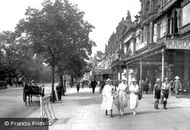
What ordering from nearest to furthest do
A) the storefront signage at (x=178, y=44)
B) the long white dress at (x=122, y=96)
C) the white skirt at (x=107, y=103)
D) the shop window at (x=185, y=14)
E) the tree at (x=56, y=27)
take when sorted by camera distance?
1. the white skirt at (x=107, y=103)
2. the long white dress at (x=122, y=96)
3. the storefront signage at (x=178, y=44)
4. the tree at (x=56, y=27)
5. the shop window at (x=185, y=14)

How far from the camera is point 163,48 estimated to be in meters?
17.9

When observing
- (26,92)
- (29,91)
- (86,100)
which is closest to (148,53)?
(86,100)

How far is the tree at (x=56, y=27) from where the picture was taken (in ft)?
59.2

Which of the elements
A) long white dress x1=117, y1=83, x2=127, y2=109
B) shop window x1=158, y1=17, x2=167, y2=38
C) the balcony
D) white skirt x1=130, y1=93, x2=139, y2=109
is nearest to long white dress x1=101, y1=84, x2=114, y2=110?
long white dress x1=117, y1=83, x2=127, y2=109

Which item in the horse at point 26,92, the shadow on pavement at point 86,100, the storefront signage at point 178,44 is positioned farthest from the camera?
the shadow on pavement at point 86,100

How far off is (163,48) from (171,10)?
8.87 m

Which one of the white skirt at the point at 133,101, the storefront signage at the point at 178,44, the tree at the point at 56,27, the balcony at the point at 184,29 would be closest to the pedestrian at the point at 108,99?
the white skirt at the point at 133,101

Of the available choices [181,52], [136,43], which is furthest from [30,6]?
[136,43]

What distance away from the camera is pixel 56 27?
1822 cm

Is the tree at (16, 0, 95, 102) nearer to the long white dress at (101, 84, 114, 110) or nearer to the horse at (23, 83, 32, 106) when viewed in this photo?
the horse at (23, 83, 32, 106)

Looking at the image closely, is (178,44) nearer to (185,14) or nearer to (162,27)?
(185,14)

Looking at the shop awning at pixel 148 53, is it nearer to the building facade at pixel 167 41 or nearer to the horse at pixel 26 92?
the building facade at pixel 167 41

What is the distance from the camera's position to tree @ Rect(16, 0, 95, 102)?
59.2 feet

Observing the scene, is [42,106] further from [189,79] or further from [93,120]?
[189,79]
